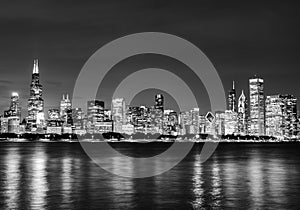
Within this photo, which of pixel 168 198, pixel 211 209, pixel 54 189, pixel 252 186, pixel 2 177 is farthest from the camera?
pixel 2 177

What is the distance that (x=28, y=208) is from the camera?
1171 inches

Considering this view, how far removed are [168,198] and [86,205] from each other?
6.48 meters

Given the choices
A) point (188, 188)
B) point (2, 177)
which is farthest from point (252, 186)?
point (2, 177)

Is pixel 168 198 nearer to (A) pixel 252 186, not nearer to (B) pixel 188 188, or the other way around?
(B) pixel 188 188

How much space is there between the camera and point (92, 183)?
44.6 m

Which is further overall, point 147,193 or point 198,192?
point 198,192

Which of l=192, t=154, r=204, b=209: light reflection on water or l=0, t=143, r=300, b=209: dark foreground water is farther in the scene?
l=192, t=154, r=204, b=209: light reflection on water

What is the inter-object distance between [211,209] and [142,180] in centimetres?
1872

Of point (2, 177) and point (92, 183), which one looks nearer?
point (92, 183)

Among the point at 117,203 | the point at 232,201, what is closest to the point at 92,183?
the point at 117,203

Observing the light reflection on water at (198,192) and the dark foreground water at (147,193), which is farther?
the light reflection on water at (198,192)

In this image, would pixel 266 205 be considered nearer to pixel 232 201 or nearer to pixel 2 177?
pixel 232 201

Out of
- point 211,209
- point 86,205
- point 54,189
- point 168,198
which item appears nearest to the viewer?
point 211,209

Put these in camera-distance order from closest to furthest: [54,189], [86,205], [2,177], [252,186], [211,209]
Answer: [211,209], [86,205], [54,189], [252,186], [2,177]
